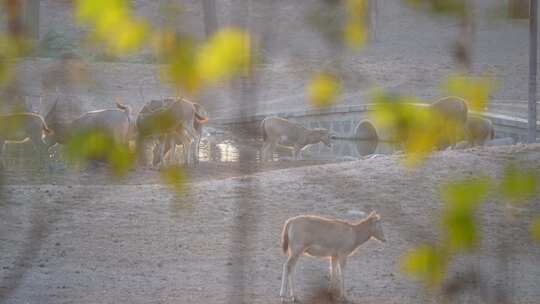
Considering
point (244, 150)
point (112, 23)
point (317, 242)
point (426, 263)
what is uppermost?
point (112, 23)

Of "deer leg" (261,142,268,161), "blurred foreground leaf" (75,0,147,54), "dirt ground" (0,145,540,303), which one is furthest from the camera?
"deer leg" (261,142,268,161)

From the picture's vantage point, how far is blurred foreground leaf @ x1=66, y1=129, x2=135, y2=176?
185 cm

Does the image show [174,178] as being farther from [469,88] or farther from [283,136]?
[283,136]

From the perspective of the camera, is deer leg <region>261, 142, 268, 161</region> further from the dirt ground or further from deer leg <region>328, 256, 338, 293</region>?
deer leg <region>328, 256, 338, 293</region>

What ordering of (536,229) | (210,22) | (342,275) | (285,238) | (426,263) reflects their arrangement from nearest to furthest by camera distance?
(426,263) → (536,229) → (210,22) → (342,275) → (285,238)

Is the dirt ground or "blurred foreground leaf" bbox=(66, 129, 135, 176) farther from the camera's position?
the dirt ground

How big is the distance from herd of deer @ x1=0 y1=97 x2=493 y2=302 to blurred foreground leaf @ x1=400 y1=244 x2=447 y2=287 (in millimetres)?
278

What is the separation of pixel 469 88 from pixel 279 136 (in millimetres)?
18155

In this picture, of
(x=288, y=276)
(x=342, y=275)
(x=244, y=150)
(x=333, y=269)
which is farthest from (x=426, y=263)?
(x=244, y=150)

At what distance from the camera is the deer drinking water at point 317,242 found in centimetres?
811

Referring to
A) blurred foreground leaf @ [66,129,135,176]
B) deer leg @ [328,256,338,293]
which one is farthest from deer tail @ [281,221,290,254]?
blurred foreground leaf @ [66,129,135,176]

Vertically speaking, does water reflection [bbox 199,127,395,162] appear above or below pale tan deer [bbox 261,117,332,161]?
below

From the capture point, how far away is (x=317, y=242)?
330 inches

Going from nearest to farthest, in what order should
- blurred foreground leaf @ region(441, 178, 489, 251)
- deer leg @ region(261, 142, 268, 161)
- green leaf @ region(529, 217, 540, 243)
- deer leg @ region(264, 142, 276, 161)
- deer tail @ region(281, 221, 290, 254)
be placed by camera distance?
blurred foreground leaf @ region(441, 178, 489, 251) < green leaf @ region(529, 217, 540, 243) < deer tail @ region(281, 221, 290, 254) < deer leg @ region(261, 142, 268, 161) < deer leg @ region(264, 142, 276, 161)
